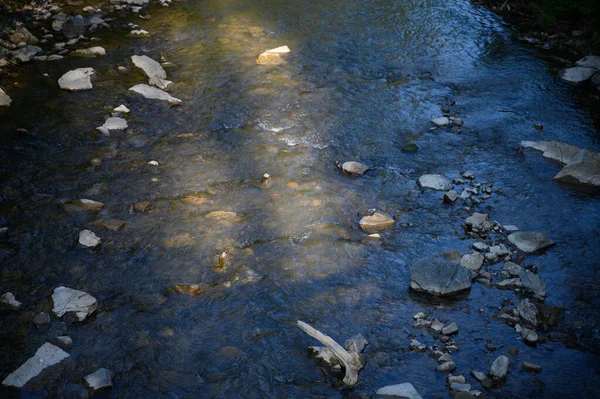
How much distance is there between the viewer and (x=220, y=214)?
446 cm

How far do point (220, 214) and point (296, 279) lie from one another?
42.9 inches

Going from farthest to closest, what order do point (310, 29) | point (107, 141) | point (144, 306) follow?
point (310, 29)
point (107, 141)
point (144, 306)

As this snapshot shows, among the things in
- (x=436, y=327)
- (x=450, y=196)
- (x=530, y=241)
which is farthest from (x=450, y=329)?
(x=450, y=196)

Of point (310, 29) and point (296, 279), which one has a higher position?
point (310, 29)

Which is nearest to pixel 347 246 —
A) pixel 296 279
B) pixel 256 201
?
pixel 296 279

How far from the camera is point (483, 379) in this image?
2912 mm

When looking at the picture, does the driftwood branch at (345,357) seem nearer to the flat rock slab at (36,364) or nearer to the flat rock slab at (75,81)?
the flat rock slab at (36,364)

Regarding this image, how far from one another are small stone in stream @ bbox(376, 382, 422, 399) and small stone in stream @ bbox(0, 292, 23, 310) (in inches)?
102

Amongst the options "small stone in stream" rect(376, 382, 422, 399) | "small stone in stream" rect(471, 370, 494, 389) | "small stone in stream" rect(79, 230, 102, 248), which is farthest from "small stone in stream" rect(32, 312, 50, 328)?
"small stone in stream" rect(471, 370, 494, 389)

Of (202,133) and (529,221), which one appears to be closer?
(529,221)

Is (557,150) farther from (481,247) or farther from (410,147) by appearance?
(481,247)

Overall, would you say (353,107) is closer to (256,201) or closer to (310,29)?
(256,201)

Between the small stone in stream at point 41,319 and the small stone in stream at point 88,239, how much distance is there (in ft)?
2.49

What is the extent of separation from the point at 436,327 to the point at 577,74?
16.3 ft
